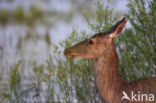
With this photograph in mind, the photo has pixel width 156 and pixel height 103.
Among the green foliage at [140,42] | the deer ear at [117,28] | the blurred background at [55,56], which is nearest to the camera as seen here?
the deer ear at [117,28]

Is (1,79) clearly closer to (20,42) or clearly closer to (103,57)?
(20,42)

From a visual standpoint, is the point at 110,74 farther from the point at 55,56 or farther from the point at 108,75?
the point at 55,56

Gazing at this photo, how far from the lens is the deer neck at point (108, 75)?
2586 mm

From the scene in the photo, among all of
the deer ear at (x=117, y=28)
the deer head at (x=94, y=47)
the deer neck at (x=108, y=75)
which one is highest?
the deer ear at (x=117, y=28)

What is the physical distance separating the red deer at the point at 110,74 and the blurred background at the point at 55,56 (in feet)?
2.89

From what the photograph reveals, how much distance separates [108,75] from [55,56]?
1.56 meters

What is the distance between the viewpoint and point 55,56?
4012 millimetres

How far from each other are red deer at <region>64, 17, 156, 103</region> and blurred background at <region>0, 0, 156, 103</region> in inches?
34.7

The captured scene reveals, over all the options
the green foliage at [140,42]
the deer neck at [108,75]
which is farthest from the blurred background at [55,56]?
the deer neck at [108,75]

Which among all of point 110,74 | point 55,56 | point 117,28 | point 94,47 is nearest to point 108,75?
point 110,74

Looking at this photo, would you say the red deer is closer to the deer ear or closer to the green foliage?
the deer ear

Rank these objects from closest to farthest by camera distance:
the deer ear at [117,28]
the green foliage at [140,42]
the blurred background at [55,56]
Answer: the deer ear at [117,28]
the green foliage at [140,42]
the blurred background at [55,56]

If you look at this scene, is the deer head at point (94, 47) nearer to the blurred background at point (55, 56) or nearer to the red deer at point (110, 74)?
the red deer at point (110, 74)

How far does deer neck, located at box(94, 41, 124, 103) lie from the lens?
259 centimetres
